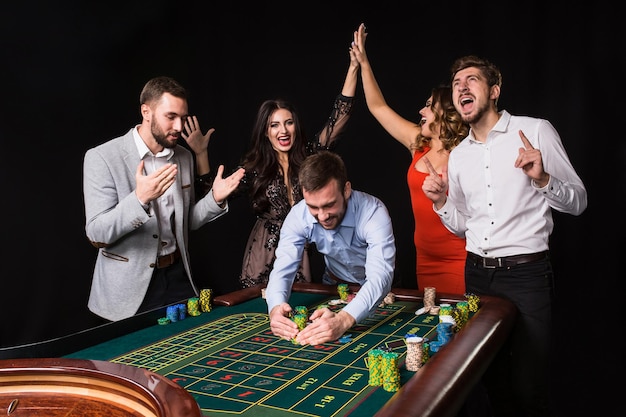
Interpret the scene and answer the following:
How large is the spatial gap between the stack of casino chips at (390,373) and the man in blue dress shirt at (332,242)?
54 cm

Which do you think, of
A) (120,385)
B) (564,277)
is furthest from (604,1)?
(120,385)

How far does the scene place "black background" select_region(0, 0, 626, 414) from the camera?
4.55 m

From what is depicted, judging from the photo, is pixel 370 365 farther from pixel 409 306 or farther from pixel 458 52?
pixel 458 52

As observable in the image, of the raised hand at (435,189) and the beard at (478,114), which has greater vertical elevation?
the beard at (478,114)

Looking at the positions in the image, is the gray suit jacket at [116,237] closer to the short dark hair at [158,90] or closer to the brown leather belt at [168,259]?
the brown leather belt at [168,259]

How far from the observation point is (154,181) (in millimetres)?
3121

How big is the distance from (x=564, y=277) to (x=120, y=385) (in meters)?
3.91

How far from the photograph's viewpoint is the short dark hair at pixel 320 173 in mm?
2828

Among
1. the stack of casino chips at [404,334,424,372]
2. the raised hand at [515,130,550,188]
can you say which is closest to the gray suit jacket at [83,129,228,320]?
the stack of casino chips at [404,334,424,372]

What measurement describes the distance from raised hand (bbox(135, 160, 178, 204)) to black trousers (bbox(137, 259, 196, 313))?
0.62 metres

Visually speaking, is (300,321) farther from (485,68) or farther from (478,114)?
(485,68)

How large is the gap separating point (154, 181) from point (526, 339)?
2001mm

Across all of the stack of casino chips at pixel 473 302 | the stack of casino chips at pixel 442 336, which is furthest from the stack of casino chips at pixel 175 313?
the stack of casino chips at pixel 473 302

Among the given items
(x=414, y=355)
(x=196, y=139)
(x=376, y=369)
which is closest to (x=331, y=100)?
(x=196, y=139)
